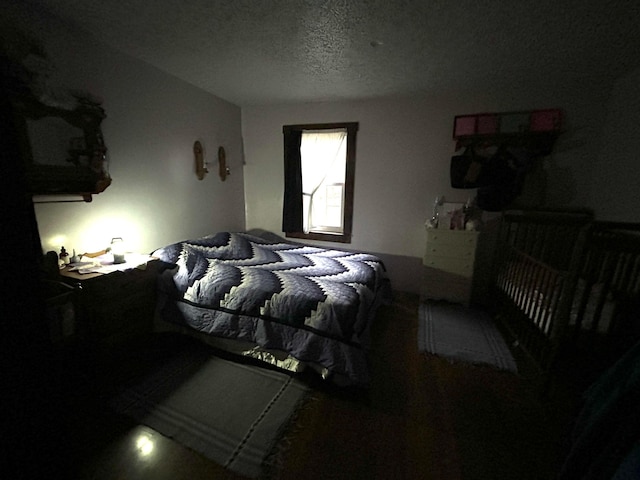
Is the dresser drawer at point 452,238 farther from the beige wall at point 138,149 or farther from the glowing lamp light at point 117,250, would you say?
the glowing lamp light at point 117,250

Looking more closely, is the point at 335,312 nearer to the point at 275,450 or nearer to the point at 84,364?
the point at 275,450

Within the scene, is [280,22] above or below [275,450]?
above

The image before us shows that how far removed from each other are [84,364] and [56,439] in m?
1.06

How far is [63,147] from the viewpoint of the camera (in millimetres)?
1823

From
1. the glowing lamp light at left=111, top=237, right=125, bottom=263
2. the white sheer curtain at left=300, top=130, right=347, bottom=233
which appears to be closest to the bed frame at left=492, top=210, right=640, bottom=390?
the white sheer curtain at left=300, top=130, right=347, bottom=233

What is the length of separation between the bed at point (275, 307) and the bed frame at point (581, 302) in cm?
121

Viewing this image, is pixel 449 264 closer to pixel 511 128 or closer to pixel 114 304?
pixel 511 128

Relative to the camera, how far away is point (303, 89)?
2900 mm

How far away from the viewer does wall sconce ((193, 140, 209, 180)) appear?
9.62ft

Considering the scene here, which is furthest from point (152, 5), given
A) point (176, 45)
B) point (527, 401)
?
point (527, 401)

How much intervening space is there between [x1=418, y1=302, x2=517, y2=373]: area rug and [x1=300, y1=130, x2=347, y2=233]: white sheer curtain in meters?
1.95

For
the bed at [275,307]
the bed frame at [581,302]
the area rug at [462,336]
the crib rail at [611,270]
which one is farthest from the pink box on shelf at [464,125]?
the area rug at [462,336]

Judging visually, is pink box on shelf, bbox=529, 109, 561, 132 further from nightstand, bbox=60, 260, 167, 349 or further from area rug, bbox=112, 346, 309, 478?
nightstand, bbox=60, 260, 167, 349

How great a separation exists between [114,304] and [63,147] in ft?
3.77
